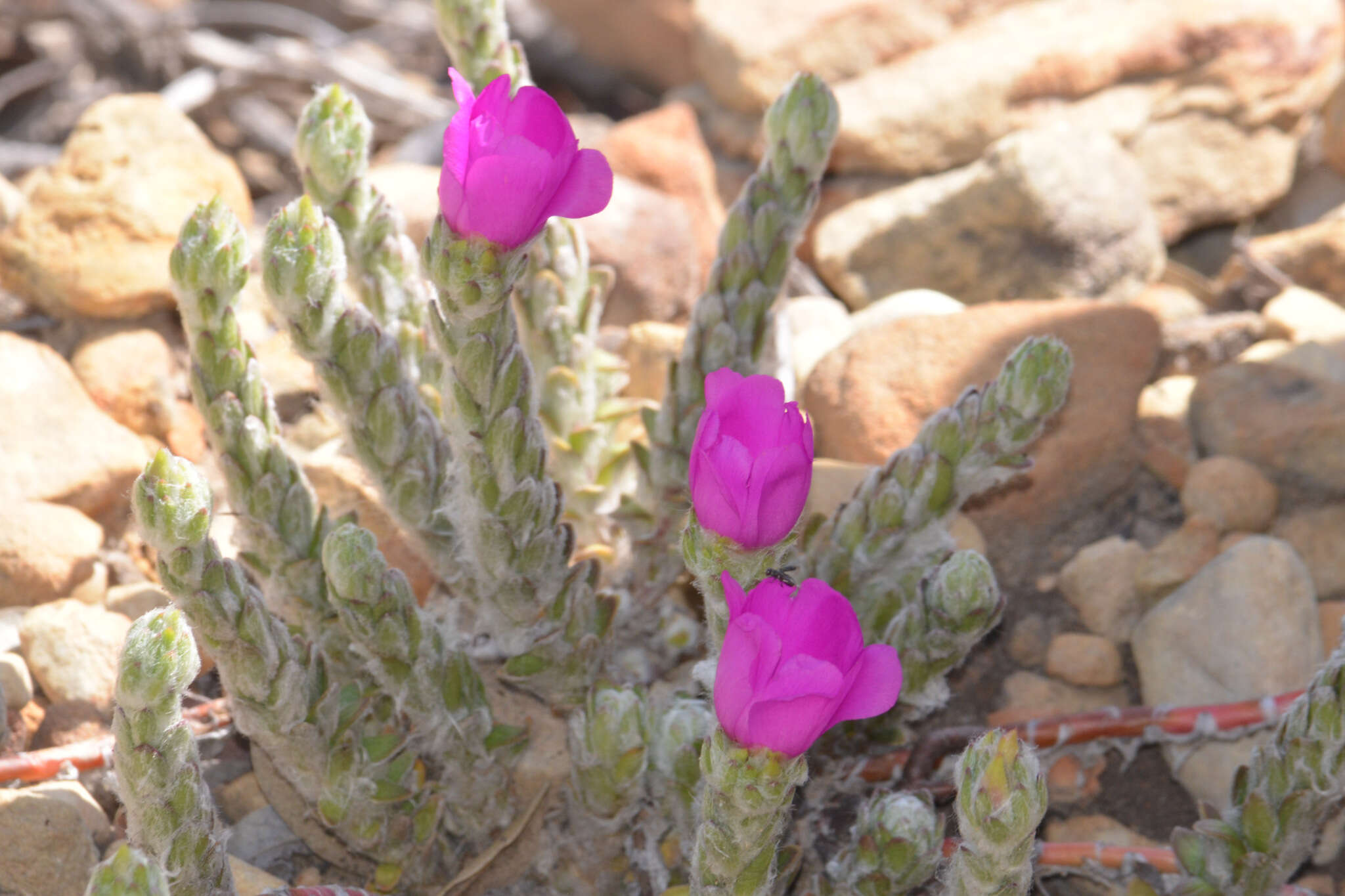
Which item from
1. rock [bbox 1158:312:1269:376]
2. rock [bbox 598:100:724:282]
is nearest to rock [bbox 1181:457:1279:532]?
rock [bbox 1158:312:1269:376]

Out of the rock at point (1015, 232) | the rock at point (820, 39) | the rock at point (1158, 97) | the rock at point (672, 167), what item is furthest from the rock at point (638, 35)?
the rock at point (1015, 232)

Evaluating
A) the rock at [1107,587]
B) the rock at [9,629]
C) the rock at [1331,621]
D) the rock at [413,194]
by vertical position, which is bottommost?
the rock at [1107,587]

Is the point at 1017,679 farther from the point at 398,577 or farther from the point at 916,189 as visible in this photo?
the point at 916,189

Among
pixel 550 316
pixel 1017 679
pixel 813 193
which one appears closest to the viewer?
pixel 813 193

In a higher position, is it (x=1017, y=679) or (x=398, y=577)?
(x=398, y=577)

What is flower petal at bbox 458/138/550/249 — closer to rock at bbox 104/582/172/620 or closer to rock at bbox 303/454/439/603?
rock at bbox 303/454/439/603

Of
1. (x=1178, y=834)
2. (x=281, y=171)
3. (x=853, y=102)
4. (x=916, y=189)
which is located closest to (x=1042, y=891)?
(x=1178, y=834)

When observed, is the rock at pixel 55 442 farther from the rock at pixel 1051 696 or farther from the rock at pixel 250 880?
the rock at pixel 1051 696
